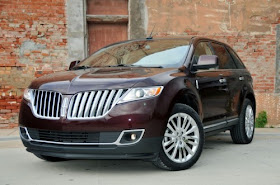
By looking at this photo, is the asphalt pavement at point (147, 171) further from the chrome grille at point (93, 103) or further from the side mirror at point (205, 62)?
the side mirror at point (205, 62)

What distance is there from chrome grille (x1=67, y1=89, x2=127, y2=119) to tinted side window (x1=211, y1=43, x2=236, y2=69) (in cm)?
257

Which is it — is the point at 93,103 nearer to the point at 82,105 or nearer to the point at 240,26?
the point at 82,105

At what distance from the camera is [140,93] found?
4.43 m

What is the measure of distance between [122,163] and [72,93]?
4.56 feet

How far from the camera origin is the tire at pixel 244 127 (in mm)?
6941

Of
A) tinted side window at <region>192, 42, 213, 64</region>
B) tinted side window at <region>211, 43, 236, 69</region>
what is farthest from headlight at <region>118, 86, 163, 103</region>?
tinted side window at <region>211, 43, 236, 69</region>

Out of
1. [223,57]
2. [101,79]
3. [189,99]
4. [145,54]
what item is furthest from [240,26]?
[101,79]

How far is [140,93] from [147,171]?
103 cm

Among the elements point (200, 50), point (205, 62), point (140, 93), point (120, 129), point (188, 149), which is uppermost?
point (200, 50)

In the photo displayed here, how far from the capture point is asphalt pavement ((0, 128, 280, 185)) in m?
4.43

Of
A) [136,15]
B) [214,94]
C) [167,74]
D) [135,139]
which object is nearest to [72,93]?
[135,139]

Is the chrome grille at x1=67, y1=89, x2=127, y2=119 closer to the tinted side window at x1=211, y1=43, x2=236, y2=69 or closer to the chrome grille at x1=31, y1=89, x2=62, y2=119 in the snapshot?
the chrome grille at x1=31, y1=89, x2=62, y2=119

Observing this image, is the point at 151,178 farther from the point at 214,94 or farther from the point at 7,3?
the point at 7,3

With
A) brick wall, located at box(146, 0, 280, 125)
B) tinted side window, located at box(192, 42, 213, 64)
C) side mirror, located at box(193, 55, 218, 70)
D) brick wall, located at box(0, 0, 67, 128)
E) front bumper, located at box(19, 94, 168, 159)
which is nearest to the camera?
front bumper, located at box(19, 94, 168, 159)
